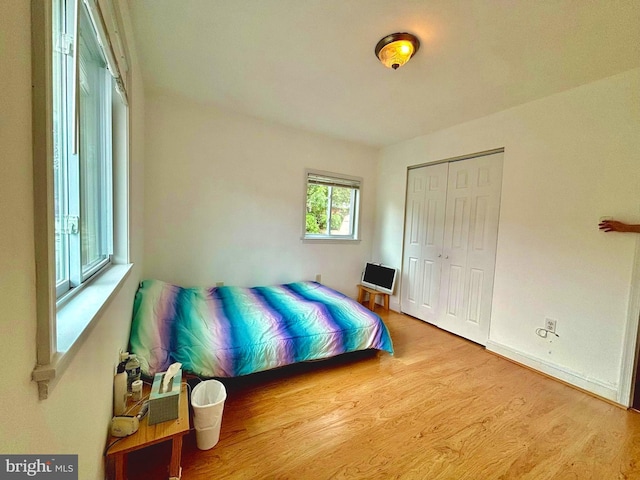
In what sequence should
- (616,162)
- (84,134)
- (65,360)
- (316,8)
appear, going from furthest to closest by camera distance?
(616,162), (316,8), (84,134), (65,360)

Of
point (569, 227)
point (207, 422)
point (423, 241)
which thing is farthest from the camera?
point (423, 241)

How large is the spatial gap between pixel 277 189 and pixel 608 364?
3.55 meters

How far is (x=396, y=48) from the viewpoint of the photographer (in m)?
1.78

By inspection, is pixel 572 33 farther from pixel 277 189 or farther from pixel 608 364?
pixel 277 189

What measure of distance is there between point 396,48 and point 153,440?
8.56 feet

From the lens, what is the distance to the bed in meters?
1.74

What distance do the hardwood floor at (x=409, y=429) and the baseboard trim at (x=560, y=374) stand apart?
74 mm

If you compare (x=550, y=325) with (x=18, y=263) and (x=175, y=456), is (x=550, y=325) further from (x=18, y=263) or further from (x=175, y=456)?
(x=18, y=263)

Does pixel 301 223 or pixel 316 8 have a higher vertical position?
pixel 316 8

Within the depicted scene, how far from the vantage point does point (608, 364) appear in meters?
2.02

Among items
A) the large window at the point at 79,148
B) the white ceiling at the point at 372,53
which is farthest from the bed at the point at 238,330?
the white ceiling at the point at 372,53

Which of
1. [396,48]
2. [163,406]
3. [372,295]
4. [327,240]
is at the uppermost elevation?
[396,48]

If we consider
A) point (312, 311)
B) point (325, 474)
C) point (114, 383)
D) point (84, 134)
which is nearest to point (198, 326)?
point (114, 383)

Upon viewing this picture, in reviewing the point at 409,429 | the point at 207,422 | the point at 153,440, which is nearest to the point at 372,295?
the point at 409,429
